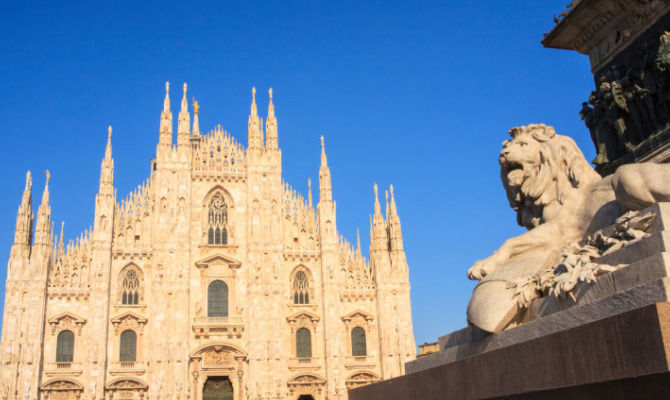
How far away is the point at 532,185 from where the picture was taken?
534 centimetres

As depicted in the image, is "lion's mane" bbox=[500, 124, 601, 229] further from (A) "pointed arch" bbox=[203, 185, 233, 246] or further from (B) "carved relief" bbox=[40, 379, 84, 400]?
(A) "pointed arch" bbox=[203, 185, 233, 246]

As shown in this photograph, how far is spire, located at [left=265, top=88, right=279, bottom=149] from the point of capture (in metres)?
37.8

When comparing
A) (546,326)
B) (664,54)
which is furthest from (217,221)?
(546,326)

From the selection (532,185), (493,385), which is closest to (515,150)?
(532,185)

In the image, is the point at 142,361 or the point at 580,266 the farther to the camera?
the point at 142,361

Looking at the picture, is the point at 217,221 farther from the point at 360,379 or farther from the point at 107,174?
the point at 360,379

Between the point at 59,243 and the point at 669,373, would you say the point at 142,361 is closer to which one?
the point at 59,243

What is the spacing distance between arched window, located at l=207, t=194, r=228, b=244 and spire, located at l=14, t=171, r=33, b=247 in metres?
8.70

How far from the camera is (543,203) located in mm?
5289

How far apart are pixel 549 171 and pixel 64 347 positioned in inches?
1248

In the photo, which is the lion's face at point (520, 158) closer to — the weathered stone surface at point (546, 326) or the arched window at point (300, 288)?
the weathered stone surface at point (546, 326)

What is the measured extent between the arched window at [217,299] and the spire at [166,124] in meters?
7.83

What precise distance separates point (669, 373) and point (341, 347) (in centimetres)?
3271

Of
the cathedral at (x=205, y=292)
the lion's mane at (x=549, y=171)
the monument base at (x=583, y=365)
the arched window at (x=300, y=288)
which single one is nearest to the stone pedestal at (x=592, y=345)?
the monument base at (x=583, y=365)
